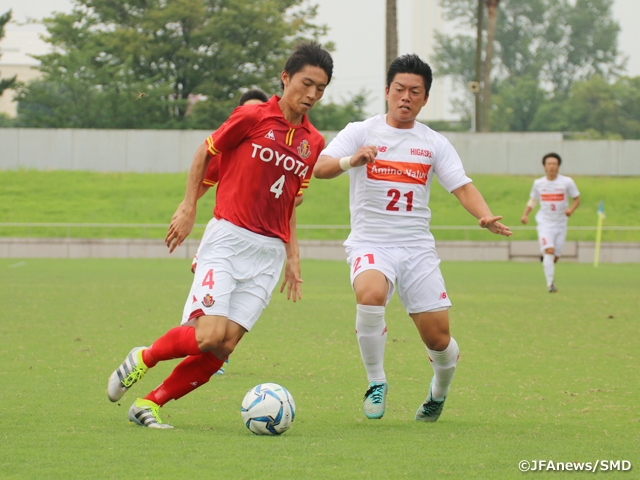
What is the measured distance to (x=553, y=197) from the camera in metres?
17.1

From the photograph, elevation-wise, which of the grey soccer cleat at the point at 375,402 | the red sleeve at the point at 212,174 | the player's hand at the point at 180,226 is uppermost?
the red sleeve at the point at 212,174

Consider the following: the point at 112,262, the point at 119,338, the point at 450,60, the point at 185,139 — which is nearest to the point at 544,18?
the point at 450,60

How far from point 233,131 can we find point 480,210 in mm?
1664

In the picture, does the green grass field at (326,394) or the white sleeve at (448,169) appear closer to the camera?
the green grass field at (326,394)

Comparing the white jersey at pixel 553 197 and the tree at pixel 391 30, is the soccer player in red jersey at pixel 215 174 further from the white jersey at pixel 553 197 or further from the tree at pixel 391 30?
the tree at pixel 391 30

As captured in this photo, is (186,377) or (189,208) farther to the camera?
(186,377)

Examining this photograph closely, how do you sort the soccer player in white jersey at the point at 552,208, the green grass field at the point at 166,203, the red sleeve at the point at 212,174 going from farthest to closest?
the green grass field at the point at 166,203 → the soccer player in white jersey at the point at 552,208 → the red sleeve at the point at 212,174

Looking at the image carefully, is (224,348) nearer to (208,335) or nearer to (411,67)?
(208,335)

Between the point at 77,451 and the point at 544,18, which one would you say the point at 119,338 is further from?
the point at 544,18

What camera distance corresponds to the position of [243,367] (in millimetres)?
8078

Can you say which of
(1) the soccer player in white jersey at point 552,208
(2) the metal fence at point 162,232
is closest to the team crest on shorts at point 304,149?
(1) the soccer player in white jersey at point 552,208

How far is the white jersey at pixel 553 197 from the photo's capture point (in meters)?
17.0

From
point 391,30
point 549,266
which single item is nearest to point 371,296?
point 549,266

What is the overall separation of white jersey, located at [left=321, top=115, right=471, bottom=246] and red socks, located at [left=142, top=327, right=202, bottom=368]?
4.46 ft
